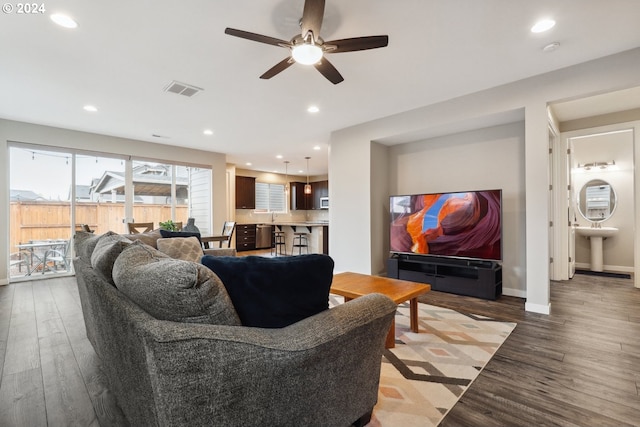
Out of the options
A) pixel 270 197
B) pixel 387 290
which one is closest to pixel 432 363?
pixel 387 290

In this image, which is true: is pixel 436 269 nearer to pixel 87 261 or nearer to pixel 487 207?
pixel 487 207

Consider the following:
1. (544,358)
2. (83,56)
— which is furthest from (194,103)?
(544,358)

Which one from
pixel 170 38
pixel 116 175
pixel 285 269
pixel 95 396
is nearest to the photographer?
pixel 285 269

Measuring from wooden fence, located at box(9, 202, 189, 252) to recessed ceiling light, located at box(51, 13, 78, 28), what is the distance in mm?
4064

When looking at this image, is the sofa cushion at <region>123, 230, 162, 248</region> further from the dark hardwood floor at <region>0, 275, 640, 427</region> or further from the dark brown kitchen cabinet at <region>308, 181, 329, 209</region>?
the dark brown kitchen cabinet at <region>308, 181, 329, 209</region>

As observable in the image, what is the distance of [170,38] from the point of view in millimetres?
2525

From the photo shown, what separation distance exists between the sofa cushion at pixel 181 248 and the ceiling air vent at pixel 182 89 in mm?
1814

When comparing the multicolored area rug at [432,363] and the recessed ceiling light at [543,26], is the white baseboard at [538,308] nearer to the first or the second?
the multicolored area rug at [432,363]

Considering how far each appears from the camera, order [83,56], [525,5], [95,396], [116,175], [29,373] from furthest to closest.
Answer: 1. [116,175]
2. [83,56]
3. [525,5]
4. [29,373]
5. [95,396]

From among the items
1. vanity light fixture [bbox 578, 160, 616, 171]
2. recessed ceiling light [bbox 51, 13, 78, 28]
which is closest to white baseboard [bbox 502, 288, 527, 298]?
vanity light fixture [bbox 578, 160, 616, 171]

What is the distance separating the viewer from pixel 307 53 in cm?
222

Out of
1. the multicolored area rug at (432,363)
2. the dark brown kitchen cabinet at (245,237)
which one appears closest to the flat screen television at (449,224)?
the multicolored area rug at (432,363)

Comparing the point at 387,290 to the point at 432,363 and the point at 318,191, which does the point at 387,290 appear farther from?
the point at 318,191

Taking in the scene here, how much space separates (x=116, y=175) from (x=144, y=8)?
4.58 meters
